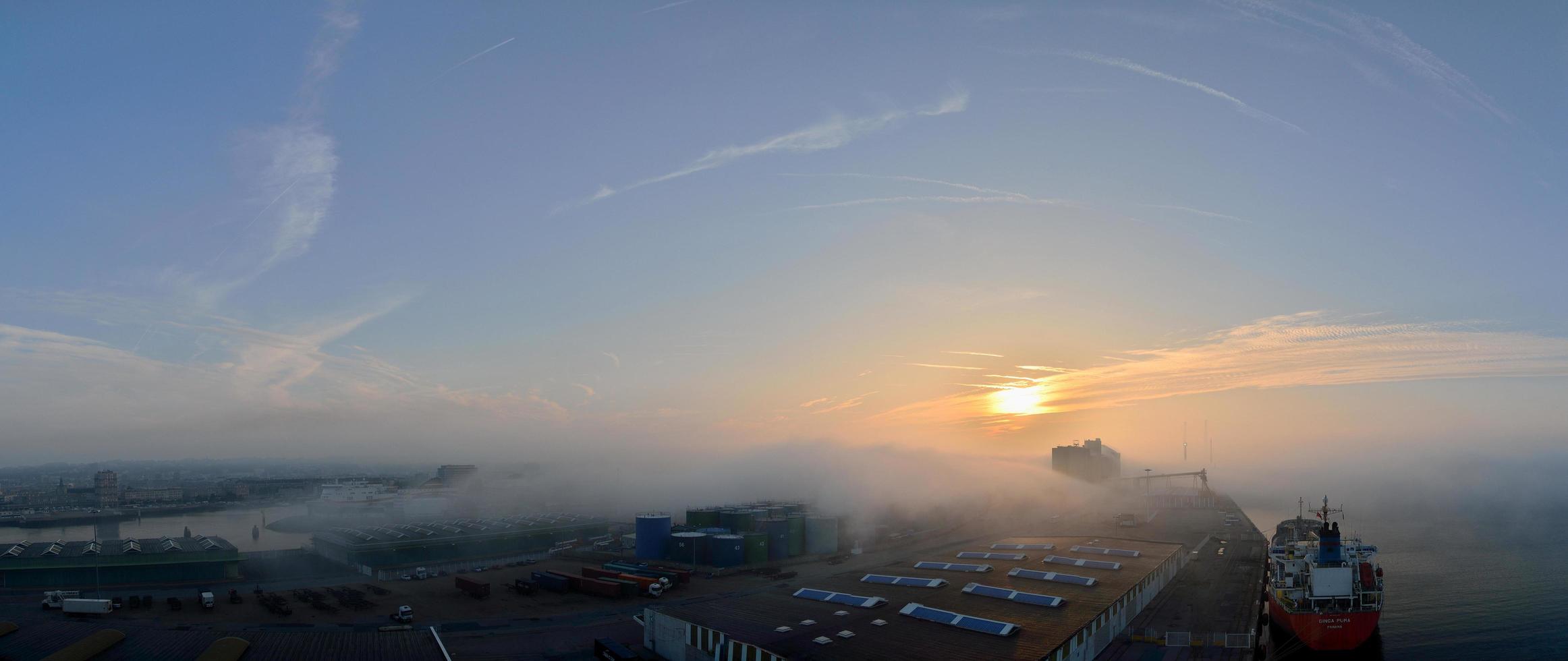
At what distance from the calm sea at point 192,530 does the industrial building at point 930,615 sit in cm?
7225

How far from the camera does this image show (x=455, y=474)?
176m

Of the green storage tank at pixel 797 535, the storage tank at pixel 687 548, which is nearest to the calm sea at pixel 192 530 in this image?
the storage tank at pixel 687 548

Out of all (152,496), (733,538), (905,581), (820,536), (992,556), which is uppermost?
(905,581)

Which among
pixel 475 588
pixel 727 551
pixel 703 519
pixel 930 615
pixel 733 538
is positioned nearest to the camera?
pixel 930 615

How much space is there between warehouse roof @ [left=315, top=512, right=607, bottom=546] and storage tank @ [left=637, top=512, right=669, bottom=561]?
14.1 meters

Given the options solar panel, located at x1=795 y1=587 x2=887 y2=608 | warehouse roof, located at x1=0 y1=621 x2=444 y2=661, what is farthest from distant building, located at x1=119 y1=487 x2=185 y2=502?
solar panel, located at x1=795 y1=587 x2=887 y2=608

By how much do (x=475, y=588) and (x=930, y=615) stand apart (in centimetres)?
2480

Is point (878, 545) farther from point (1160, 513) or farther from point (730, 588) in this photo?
point (1160, 513)

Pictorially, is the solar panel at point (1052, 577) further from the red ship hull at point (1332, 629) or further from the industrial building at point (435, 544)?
the industrial building at point (435, 544)

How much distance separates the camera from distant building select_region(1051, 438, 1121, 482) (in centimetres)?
12019

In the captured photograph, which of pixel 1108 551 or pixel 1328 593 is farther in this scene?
pixel 1108 551

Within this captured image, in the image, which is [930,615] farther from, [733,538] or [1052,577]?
[733,538]

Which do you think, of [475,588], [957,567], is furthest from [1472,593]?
[475,588]

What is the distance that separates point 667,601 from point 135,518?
418 feet
